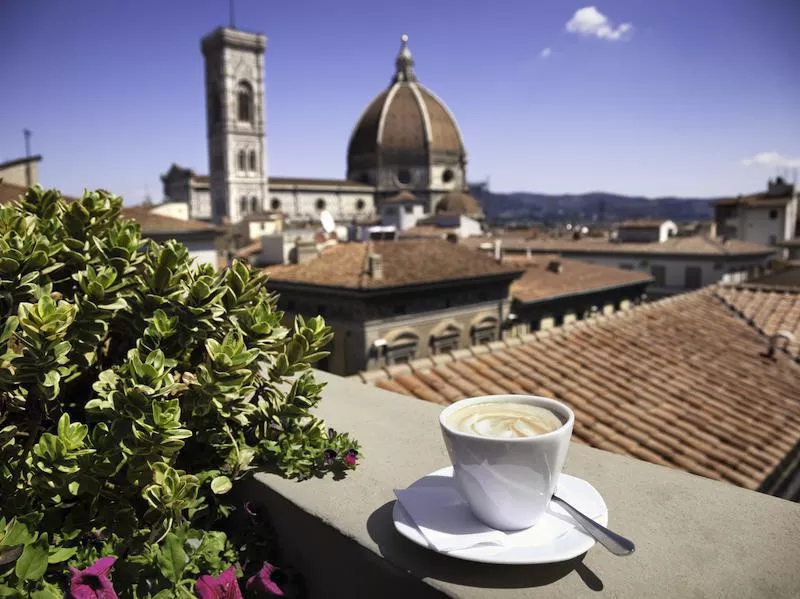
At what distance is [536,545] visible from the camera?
1.43m

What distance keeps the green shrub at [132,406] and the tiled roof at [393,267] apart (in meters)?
17.0

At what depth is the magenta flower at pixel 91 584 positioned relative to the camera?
1435 mm

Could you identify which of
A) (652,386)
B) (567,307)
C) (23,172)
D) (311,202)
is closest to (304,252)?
(23,172)

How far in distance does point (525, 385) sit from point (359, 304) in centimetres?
1344

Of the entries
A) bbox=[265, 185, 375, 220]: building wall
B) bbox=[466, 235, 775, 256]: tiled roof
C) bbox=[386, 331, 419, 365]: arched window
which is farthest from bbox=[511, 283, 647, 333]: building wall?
bbox=[265, 185, 375, 220]: building wall

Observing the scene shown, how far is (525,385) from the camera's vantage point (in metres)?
6.41

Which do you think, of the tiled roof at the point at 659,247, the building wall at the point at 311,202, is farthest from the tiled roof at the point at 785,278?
the building wall at the point at 311,202

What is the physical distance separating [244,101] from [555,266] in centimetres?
6233

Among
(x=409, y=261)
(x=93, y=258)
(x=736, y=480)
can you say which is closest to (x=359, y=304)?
(x=409, y=261)

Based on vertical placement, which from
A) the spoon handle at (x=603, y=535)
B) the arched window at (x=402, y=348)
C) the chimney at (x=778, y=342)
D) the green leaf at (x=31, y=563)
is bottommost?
the arched window at (x=402, y=348)

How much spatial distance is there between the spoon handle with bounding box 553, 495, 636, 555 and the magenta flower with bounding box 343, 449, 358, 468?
73 centimetres

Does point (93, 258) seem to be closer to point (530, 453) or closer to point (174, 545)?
point (174, 545)

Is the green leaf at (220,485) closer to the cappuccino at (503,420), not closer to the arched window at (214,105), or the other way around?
the cappuccino at (503,420)

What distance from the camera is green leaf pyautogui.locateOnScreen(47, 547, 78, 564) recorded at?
59.9 inches
